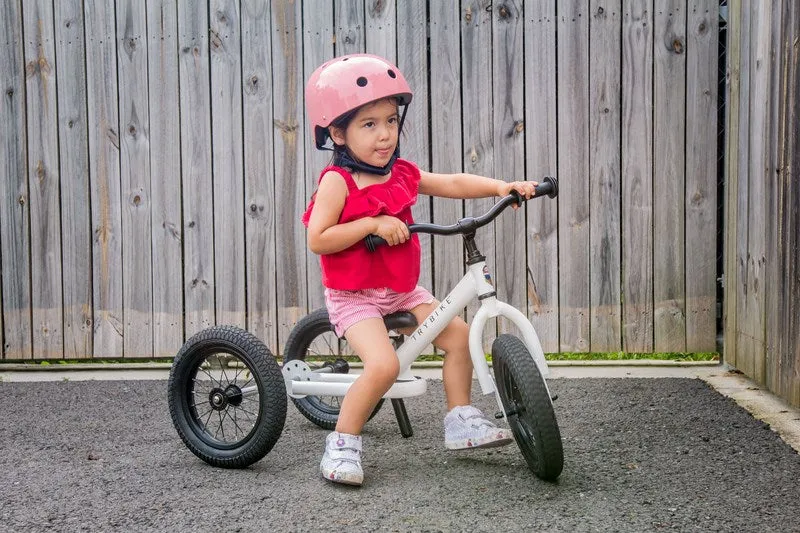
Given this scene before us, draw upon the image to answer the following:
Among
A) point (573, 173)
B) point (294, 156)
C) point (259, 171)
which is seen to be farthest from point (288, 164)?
point (573, 173)

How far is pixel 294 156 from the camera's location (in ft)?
15.6

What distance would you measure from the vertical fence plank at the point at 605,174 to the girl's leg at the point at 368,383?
6.33 feet

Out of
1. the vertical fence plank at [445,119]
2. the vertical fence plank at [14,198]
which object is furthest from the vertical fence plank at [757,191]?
the vertical fence plank at [14,198]

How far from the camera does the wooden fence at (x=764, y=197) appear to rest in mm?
3543

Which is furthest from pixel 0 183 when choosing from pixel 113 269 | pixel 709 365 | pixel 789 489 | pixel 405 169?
pixel 789 489

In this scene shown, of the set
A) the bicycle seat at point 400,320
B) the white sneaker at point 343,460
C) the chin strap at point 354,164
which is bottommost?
the white sneaker at point 343,460

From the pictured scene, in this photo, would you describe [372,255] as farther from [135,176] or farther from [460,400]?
[135,176]

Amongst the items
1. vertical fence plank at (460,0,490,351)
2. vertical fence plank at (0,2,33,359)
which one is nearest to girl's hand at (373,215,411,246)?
vertical fence plank at (460,0,490,351)

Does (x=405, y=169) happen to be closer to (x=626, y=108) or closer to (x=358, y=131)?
(x=358, y=131)

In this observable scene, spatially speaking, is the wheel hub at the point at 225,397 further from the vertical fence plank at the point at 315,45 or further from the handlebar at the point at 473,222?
the vertical fence plank at the point at 315,45

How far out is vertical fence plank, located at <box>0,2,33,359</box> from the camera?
4852 millimetres

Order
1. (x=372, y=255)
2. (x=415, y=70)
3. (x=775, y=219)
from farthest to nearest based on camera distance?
1. (x=415, y=70)
2. (x=775, y=219)
3. (x=372, y=255)

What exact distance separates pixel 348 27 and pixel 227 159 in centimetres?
92

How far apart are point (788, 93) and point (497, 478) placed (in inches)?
75.5
